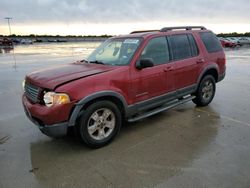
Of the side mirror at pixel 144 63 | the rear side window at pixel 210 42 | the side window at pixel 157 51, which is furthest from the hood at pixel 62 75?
the rear side window at pixel 210 42

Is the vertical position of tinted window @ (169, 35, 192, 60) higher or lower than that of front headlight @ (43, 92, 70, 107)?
higher

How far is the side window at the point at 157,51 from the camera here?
4.56 meters

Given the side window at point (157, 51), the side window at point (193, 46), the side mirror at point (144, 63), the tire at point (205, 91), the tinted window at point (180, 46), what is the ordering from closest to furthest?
the side mirror at point (144, 63) → the side window at point (157, 51) → the tinted window at point (180, 46) → the side window at point (193, 46) → the tire at point (205, 91)

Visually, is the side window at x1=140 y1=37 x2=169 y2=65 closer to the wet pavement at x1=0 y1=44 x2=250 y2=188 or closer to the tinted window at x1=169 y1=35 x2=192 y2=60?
the tinted window at x1=169 y1=35 x2=192 y2=60

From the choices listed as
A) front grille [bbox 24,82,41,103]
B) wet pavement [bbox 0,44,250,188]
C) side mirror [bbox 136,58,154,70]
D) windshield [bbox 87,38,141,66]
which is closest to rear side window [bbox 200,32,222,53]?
wet pavement [bbox 0,44,250,188]

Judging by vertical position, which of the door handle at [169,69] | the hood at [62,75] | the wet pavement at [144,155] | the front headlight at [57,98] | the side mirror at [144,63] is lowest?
the wet pavement at [144,155]

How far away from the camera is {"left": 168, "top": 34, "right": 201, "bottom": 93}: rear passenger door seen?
5.07 m

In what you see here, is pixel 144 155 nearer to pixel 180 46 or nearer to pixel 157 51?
pixel 157 51

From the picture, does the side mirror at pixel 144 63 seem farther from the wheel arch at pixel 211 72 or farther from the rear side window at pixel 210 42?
the rear side window at pixel 210 42

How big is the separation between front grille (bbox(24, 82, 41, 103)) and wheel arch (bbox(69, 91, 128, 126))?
2.29ft

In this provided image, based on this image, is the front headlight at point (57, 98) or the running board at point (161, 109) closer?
the front headlight at point (57, 98)

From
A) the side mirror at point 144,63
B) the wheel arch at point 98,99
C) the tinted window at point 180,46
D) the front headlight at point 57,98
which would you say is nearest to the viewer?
the front headlight at point 57,98

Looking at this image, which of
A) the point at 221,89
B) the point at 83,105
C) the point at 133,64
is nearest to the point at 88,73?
the point at 83,105

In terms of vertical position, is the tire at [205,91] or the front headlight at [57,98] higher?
the front headlight at [57,98]
